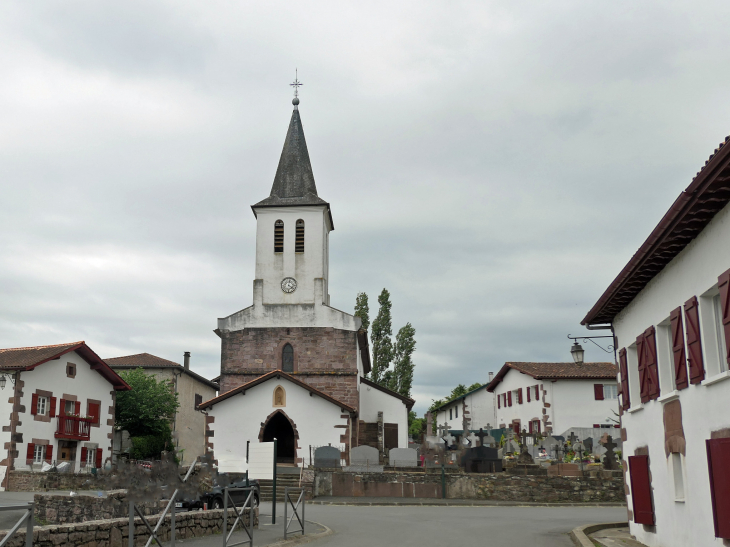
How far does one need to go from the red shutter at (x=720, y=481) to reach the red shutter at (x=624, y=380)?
530 centimetres

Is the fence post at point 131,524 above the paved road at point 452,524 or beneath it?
above

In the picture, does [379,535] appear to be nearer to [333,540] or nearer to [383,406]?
[333,540]

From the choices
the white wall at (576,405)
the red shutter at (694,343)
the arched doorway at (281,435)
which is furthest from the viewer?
the white wall at (576,405)

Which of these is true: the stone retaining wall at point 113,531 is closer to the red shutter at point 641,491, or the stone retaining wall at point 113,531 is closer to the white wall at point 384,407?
the red shutter at point 641,491

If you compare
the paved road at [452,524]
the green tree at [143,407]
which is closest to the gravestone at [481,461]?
the paved road at [452,524]

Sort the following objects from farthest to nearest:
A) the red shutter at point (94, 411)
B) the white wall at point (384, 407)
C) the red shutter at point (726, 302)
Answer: the white wall at point (384, 407), the red shutter at point (94, 411), the red shutter at point (726, 302)

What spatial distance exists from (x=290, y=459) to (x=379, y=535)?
20076 millimetres

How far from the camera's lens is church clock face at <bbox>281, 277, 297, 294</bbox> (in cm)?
4066

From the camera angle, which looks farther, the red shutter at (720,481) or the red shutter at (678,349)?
the red shutter at (678,349)

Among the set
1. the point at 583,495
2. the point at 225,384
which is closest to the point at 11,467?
the point at 225,384

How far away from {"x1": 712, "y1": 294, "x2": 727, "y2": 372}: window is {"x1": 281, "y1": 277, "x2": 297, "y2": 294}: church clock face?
31939mm

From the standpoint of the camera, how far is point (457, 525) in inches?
669

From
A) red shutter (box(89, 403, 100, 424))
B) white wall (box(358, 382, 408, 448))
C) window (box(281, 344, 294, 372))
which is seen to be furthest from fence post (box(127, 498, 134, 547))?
white wall (box(358, 382, 408, 448))

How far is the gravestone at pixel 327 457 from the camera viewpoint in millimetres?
27891
